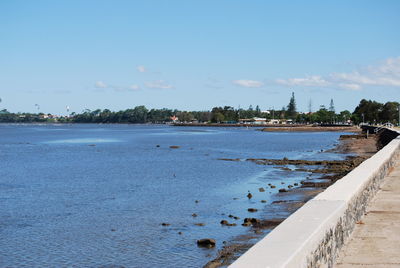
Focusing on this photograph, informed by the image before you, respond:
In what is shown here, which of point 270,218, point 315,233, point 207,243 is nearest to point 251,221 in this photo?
point 270,218

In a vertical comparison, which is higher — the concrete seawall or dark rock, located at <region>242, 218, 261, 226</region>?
the concrete seawall

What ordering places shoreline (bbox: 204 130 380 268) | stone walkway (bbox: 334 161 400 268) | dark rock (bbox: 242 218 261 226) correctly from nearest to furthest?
1. stone walkway (bbox: 334 161 400 268)
2. shoreline (bbox: 204 130 380 268)
3. dark rock (bbox: 242 218 261 226)

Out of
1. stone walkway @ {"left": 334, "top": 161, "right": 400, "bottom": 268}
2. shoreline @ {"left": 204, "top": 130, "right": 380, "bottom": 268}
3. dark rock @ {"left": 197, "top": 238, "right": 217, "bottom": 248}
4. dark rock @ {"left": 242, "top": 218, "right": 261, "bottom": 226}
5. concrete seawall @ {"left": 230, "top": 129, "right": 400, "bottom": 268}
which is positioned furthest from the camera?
dark rock @ {"left": 242, "top": 218, "right": 261, "bottom": 226}

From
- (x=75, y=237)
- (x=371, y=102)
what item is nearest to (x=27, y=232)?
(x=75, y=237)

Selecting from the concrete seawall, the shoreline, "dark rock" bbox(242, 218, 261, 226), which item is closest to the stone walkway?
the concrete seawall

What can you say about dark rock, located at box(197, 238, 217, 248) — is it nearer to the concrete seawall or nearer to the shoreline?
the shoreline

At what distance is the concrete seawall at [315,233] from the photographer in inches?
191

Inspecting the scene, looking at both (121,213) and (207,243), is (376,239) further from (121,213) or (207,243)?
(121,213)

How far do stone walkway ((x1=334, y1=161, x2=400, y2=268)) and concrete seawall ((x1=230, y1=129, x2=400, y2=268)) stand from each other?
16cm

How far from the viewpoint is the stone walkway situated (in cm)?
A: 722

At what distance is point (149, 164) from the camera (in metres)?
50.4

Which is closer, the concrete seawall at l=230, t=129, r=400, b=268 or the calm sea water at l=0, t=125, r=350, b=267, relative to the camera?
the concrete seawall at l=230, t=129, r=400, b=268

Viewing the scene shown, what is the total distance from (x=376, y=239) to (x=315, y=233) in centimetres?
301

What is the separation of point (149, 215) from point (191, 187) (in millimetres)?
10247
